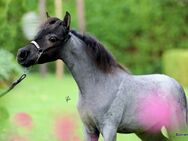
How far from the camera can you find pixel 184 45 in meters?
29.0

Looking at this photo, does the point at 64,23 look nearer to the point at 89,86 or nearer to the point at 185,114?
the point at 89,86

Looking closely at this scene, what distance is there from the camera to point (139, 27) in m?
29.1

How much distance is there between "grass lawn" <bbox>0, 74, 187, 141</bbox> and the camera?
6883 millimetres

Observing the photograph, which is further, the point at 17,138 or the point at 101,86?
the point at 17,138

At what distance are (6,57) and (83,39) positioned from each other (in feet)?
3.62

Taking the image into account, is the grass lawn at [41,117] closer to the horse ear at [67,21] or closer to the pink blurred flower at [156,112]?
the pink blurred flower at [156,112]

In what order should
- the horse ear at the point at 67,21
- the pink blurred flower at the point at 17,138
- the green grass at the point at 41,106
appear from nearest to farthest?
the horse ear at the point at 67,21 → the pink blurred flower at the point at 17,138 → the green grass at the point at 41,106

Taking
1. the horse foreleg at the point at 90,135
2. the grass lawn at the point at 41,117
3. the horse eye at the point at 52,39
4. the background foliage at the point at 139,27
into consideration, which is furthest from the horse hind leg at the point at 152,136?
the background foliage at the point at 139,27

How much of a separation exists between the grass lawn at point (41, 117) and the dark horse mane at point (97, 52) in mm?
1067

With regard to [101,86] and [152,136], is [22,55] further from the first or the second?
[152,136]

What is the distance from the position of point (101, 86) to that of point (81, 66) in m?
0.26

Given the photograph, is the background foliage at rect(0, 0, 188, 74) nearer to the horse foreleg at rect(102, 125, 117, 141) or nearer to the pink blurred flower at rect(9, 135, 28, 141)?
the pink blurred flower at rect(9, 135, 28, 141)

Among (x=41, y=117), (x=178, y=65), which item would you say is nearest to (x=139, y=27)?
(x=178, y=65)

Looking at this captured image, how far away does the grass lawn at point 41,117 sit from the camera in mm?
6883
